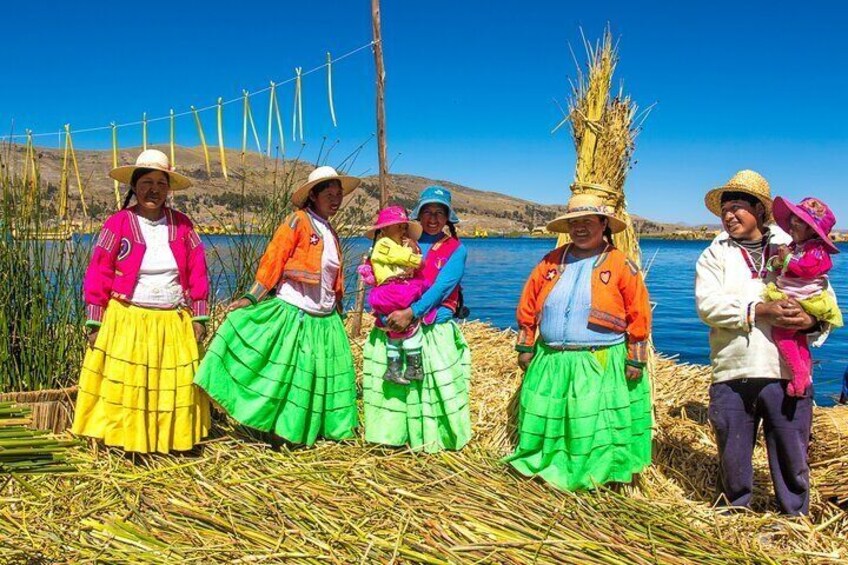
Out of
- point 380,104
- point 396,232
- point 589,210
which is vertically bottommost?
point 396,232

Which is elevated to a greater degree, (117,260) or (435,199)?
(435,199)

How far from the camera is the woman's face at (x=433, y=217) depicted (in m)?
4.11

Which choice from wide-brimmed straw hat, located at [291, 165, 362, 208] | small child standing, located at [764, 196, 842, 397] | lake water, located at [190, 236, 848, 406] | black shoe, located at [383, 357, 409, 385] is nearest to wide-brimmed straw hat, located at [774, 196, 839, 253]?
small child standing, located at [764, 196, 842, 397]

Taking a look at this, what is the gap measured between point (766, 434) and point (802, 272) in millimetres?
858

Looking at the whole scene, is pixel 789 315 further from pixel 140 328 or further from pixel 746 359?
pixel 140 328

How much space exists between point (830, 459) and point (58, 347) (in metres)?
4.69

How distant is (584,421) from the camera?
3.69m

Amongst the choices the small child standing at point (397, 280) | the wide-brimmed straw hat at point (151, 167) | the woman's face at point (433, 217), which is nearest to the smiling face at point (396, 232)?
the small child standing at point (397, 280)

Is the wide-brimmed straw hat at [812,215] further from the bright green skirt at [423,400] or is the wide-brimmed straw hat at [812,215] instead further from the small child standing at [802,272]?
the bright green skirt at [423,400]

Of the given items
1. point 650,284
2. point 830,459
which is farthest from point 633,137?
point 650,284

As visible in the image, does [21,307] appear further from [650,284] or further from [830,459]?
[650,284]

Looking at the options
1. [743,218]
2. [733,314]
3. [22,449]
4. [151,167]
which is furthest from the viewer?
[151,167]

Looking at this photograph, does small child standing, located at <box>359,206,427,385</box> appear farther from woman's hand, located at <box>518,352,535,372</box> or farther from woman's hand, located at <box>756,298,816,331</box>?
woman's hand, located at <box>756,298,816,331</box>

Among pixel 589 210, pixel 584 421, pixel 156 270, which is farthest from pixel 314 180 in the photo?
pixel 584 421
